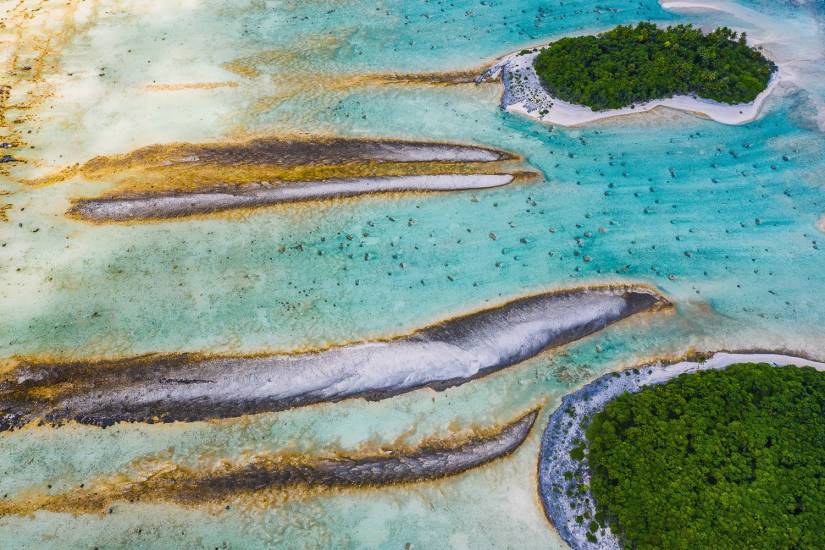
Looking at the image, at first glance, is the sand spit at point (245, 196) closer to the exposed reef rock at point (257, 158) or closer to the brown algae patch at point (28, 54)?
the exposed reef rock at point (257, 158)

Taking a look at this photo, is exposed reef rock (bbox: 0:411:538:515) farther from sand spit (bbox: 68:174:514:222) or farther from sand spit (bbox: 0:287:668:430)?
sand spit (bbox: 68:174:514:222)

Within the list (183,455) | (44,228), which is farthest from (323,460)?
(44,228)

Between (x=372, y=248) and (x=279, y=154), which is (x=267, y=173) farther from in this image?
(x=372, y=248)

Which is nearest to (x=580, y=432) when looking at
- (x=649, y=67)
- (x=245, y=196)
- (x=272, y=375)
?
(x=272, y=375)

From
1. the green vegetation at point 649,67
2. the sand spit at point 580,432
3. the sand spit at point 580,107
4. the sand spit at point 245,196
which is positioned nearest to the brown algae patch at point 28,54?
the sand spit at point 245,196

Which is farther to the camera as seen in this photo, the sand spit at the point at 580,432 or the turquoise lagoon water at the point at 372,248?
the turquoise lagoon water at the point at 372,248

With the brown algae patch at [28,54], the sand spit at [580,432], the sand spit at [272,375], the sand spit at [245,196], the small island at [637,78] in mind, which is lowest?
the sand spit at [580,432]
